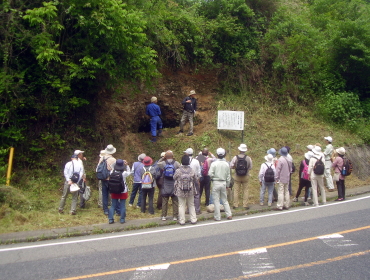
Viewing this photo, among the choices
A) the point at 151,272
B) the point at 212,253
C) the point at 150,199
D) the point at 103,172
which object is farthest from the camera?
the point at 150,199

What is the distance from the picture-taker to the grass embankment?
9703mm

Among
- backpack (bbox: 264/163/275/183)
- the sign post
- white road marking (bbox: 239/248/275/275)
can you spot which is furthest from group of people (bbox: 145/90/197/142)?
white road marking (bbox: 239/248/275/275)

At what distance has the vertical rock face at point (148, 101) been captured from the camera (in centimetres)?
1495

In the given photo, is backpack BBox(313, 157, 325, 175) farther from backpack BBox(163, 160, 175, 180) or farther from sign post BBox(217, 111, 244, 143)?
sign post BBox(217, 111, 244, 143)

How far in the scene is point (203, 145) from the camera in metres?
15.4

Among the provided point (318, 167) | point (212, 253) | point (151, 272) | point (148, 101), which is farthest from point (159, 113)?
point (151, 272)

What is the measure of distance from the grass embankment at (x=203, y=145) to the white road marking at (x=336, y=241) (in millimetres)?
4294

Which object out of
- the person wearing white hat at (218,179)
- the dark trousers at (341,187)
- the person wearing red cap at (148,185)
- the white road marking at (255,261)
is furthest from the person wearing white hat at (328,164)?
the white road marking at (255,261)

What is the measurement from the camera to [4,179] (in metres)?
10.7

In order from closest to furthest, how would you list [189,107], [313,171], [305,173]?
1. [313,171]
2. [305,173]
3. [189,107]

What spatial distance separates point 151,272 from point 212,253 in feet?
4.57

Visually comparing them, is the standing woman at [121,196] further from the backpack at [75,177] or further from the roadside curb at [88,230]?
the backpack at [75,177]

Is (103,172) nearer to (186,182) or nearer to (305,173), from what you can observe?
(186,182)

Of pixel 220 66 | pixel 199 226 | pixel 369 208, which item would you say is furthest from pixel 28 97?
pixel 369 208
